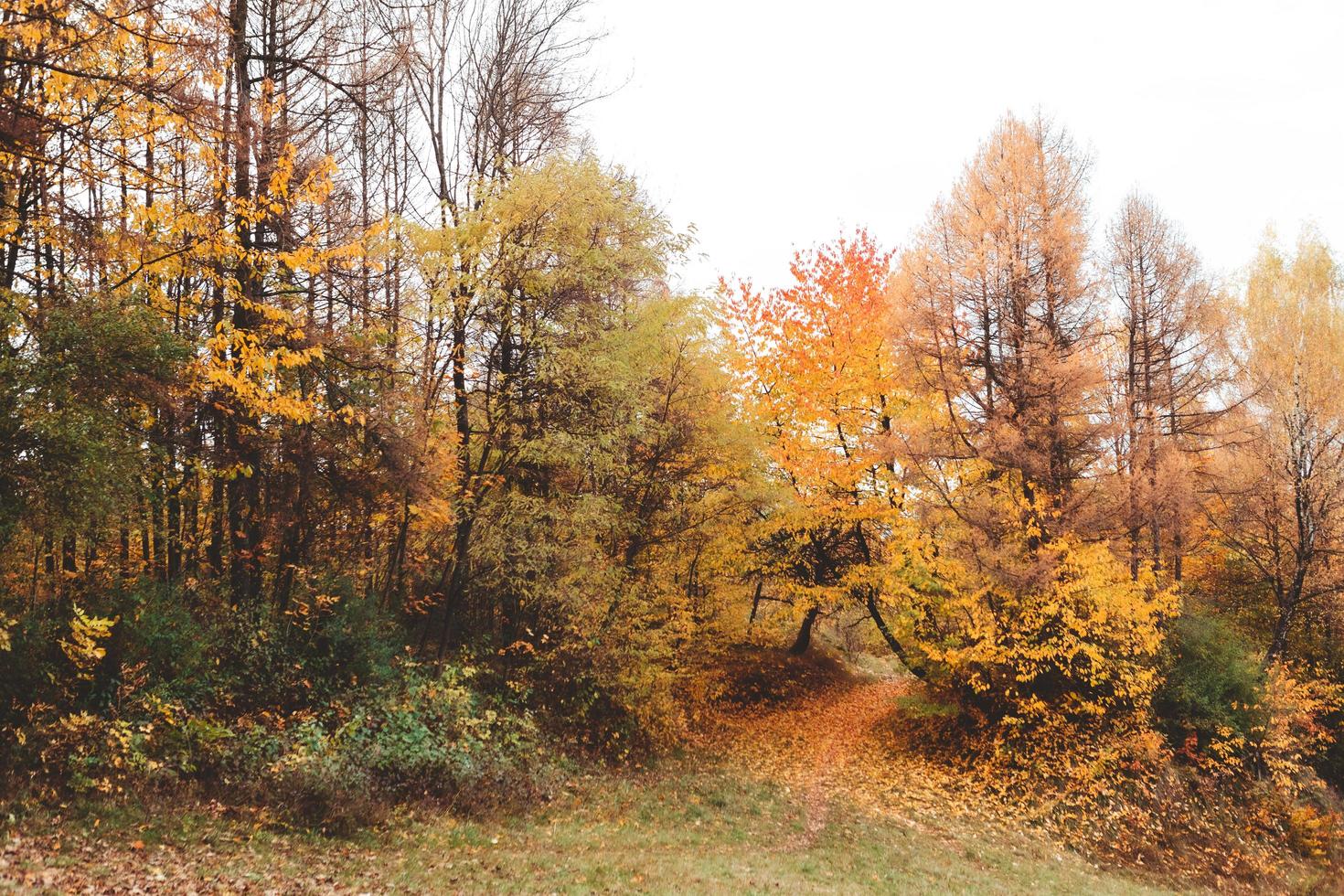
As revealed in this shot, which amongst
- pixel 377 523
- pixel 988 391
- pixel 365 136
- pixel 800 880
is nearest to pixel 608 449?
pixel 377 523

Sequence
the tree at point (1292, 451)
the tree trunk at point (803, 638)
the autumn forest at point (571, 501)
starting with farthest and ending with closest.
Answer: the tree trunk at point (803, 638), the tree at point (1292, 451), the autumn forest at point (571, 501)

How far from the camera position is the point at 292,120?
12.2 meters

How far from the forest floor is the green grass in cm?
3

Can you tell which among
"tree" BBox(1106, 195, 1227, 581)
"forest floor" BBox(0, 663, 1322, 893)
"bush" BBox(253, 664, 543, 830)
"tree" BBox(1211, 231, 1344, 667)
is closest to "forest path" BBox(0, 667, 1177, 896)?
"forest floor" BBox(0, 663, 1322, 893)

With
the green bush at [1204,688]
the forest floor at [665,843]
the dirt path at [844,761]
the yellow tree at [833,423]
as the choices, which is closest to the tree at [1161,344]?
the green bush at [1204,688]

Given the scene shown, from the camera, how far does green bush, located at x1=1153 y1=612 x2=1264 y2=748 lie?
1428cm

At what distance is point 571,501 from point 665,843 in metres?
5.67

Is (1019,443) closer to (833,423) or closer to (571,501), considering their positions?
(833,423)

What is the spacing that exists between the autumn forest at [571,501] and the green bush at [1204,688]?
11 centimetres

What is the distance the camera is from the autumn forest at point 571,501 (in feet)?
24.3

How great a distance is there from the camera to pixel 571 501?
41.7 feet

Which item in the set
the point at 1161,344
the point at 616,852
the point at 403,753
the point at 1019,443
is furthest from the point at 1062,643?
the point at 403,753

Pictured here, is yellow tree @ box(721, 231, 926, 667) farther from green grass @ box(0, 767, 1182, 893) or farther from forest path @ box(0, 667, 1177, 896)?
green grass @ box(0, 767, 1182, 893)

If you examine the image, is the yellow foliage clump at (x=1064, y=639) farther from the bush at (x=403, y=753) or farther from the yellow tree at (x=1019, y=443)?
the bush at (x=403, y=753)
